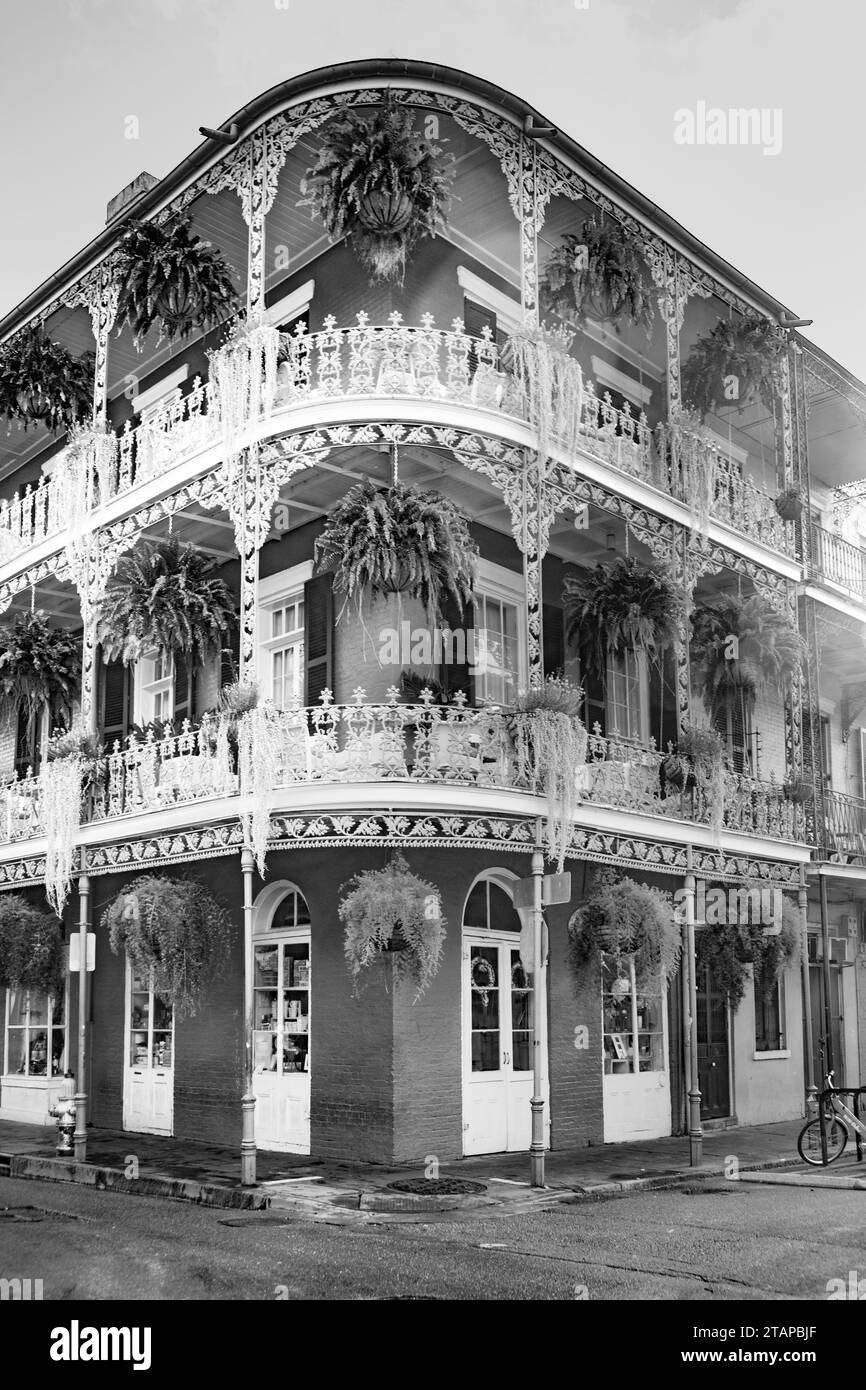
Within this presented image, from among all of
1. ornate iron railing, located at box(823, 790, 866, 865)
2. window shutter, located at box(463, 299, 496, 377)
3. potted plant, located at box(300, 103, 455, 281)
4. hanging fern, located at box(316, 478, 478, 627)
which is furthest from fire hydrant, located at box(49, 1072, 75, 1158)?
ornate iron railing, located at box(823, 790, 866, 865)

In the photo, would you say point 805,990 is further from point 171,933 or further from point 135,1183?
point 135,1183

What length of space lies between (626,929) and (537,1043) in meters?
2.38

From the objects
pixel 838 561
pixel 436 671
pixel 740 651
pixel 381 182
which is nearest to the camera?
pixel 381 182

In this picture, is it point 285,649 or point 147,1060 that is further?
point 147,1060

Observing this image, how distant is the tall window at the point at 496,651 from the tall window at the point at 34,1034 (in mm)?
7425

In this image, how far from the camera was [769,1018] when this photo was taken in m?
18.8

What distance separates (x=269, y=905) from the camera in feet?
49.8

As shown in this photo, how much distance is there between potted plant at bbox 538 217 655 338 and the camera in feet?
50.2

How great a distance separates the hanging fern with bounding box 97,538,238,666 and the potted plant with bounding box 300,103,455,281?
387cm

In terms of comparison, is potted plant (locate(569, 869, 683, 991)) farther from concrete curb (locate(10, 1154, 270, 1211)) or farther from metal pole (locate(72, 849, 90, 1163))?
metal pole (locate(72, 849, 90, 1163))

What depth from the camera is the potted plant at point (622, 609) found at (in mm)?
15766

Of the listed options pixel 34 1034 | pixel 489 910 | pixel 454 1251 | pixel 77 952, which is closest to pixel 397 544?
pixel 489 910

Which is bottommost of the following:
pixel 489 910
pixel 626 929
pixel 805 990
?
pixel 805 990

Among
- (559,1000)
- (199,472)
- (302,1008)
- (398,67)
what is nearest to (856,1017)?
(559,1000)
